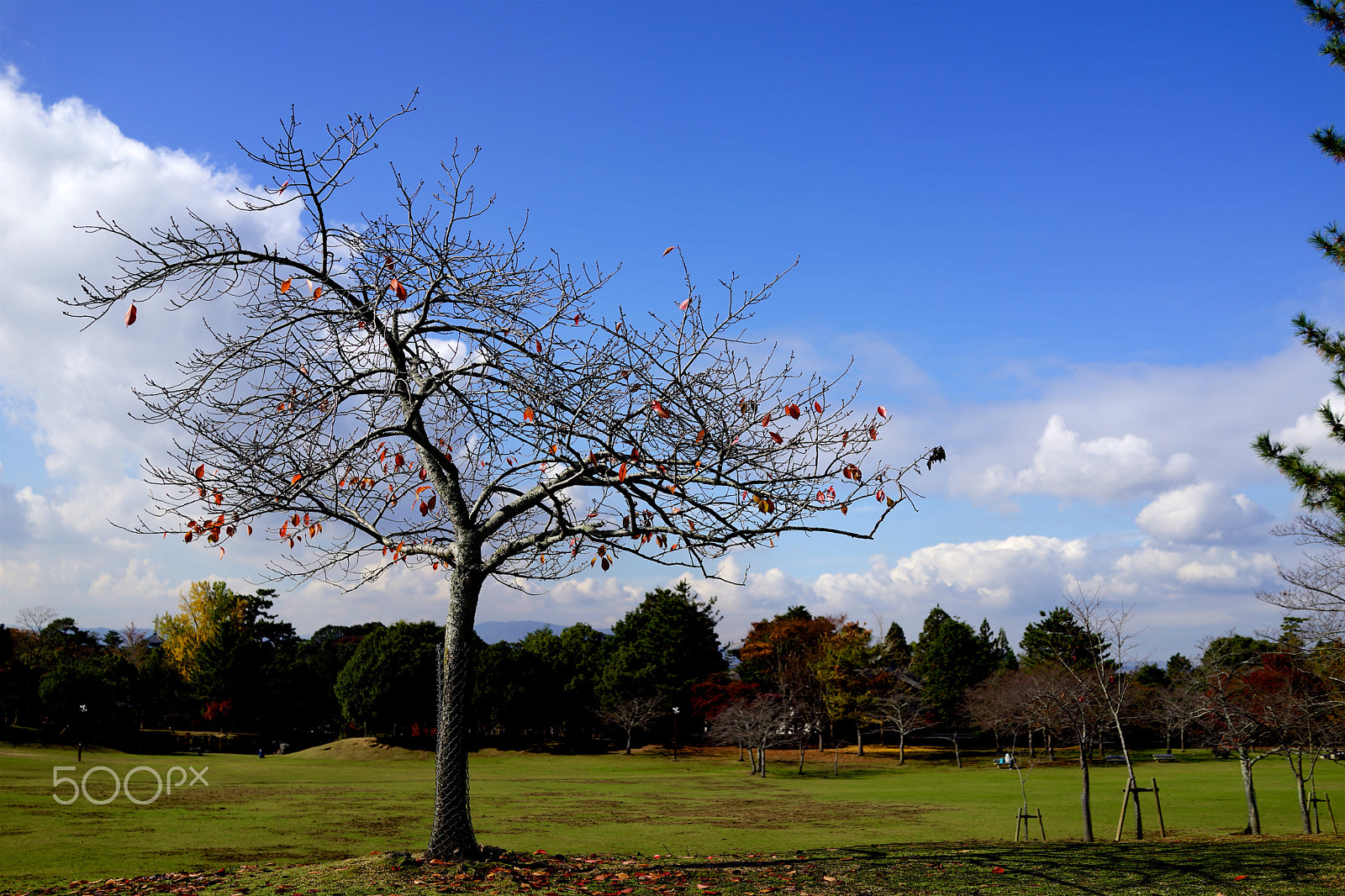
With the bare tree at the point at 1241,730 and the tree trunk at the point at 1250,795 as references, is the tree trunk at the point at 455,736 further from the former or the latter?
the tree trunk at the point at 1250,795

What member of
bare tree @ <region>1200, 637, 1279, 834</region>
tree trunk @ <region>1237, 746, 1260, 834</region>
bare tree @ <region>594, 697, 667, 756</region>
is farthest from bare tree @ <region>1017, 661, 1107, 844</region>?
bare tree @ <region>594, 697, 667, 756</region>

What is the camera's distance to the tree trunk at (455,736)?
841 centimetres

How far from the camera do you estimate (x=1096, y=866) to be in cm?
943

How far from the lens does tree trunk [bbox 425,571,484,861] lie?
331 inches

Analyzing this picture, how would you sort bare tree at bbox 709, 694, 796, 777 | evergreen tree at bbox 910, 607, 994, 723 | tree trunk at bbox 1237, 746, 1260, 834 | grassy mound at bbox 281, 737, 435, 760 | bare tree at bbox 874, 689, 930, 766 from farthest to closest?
evergreen tree at bbox 910, 607, 994, 723
bare tree at bbox 874, 689, 930, 766
grassy mound at bbox 281, 737, 435, 760
bare tree at bbox 709, 694, 796, 777
tree trunk at bbox 1237, 746, 1260, 834

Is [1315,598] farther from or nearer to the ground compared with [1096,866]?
farther from the ground

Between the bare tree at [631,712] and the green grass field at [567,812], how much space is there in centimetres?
624

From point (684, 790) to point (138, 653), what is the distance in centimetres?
5572

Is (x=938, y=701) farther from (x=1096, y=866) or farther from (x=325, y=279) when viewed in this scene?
(x=325, y=279)

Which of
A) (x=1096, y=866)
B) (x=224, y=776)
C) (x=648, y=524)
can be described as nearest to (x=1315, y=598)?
(x=1096, y=866)

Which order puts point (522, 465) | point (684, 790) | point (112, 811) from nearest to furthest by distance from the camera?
point (522, 465) → point (112, 811) → point (684, 790)

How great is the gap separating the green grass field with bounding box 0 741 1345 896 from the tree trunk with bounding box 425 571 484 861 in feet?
4.56

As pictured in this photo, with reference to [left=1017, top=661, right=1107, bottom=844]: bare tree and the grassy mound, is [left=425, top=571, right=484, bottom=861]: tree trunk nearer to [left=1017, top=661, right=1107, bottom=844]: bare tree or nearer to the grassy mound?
[left=1017, top=661, right=1107, bottom=844]: bare tree

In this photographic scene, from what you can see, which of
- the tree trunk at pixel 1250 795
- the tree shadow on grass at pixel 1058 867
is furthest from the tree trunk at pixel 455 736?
the tree trunk at pixel 1250 795
